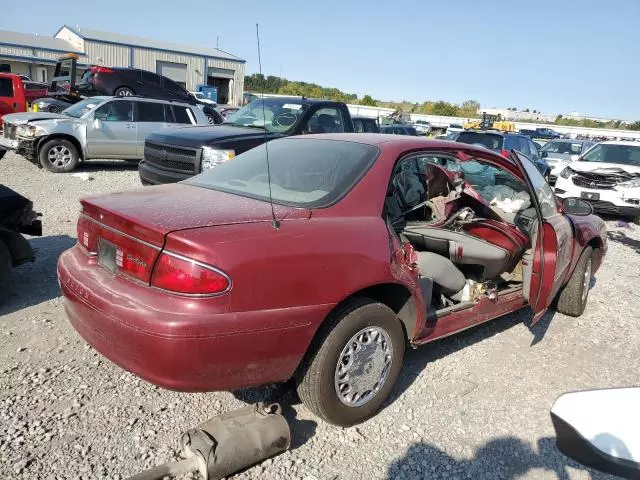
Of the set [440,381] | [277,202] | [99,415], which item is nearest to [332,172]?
[277,202]

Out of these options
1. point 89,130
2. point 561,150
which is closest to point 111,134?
point 89,130

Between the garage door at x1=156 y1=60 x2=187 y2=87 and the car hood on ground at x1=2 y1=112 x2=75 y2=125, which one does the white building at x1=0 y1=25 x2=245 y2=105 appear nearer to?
the garage door at x1=156 y1=60 x2=187 y2=87

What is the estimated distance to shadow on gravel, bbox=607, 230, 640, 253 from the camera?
28.1ft

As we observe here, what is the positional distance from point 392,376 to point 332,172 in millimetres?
1309

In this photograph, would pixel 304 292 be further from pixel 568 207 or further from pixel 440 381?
pixel 568 207

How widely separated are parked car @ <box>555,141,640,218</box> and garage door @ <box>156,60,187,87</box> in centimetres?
3728

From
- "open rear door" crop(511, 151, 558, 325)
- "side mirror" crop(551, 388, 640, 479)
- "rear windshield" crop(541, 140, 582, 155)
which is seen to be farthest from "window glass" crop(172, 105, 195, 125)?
"side mirror" crop(551, 388, 640, 479)

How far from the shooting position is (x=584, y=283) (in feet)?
16.4

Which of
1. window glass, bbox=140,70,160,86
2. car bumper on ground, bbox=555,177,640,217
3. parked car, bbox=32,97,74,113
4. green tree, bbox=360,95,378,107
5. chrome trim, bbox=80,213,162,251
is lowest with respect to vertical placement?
car bumper on ground, bbox=555,177,640,217

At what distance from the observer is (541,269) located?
3775mm

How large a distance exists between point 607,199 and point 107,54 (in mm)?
39725

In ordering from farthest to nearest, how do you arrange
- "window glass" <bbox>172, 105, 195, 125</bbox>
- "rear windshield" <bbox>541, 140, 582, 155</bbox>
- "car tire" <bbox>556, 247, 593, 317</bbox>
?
"rear windshield" <bbox>541, 140, 582, 155</bbox> < "window glass" <bbox>172, 105, 195, 125</bbox> < "car tire" <bbox>556, 247, 593, 317</bbox>

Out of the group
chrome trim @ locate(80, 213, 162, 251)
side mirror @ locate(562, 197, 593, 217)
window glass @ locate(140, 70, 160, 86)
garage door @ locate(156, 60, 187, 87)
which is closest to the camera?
chrome trim @ locate(80, 213, 162, 251)

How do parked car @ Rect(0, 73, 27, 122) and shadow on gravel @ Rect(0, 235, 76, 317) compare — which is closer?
shadow on gravel @ Rect(0, 235, 76, 317)
